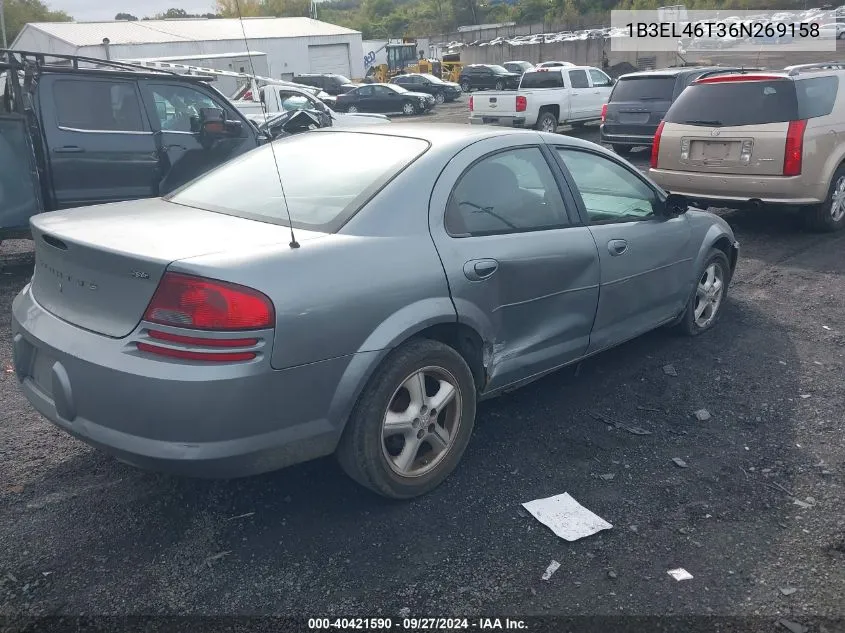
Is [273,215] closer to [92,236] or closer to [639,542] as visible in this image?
[92,236]

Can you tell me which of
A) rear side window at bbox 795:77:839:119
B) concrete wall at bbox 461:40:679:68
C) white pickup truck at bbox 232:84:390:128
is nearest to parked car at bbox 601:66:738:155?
rear side window at bbox 795:77:839:119

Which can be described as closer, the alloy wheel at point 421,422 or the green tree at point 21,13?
the alloy wheel at point 421,422

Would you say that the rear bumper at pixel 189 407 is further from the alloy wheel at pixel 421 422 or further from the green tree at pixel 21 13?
the green tree at pixel 21 13

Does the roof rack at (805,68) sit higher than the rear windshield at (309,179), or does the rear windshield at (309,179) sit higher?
the roof rack at (805,68)

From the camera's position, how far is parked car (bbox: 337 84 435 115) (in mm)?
30234

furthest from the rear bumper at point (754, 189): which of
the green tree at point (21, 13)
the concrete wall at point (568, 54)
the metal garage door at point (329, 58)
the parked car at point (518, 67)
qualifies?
the green tree at point (21, 13)

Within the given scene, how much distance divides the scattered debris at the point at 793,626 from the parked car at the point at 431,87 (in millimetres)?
34833

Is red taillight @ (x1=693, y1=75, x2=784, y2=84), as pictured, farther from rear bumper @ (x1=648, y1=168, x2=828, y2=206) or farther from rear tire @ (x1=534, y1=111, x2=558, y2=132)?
Answer: rear tire @ (x1=534, y1=111, x2=558, y2=132)

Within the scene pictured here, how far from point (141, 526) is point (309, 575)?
0.81 metres

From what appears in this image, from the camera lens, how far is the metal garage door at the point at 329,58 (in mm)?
45719

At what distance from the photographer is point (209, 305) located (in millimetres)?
2693

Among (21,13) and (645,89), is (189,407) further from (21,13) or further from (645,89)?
(21,13)

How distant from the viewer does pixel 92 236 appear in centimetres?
307

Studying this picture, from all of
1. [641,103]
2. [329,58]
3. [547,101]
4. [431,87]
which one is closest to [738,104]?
[641,103]
